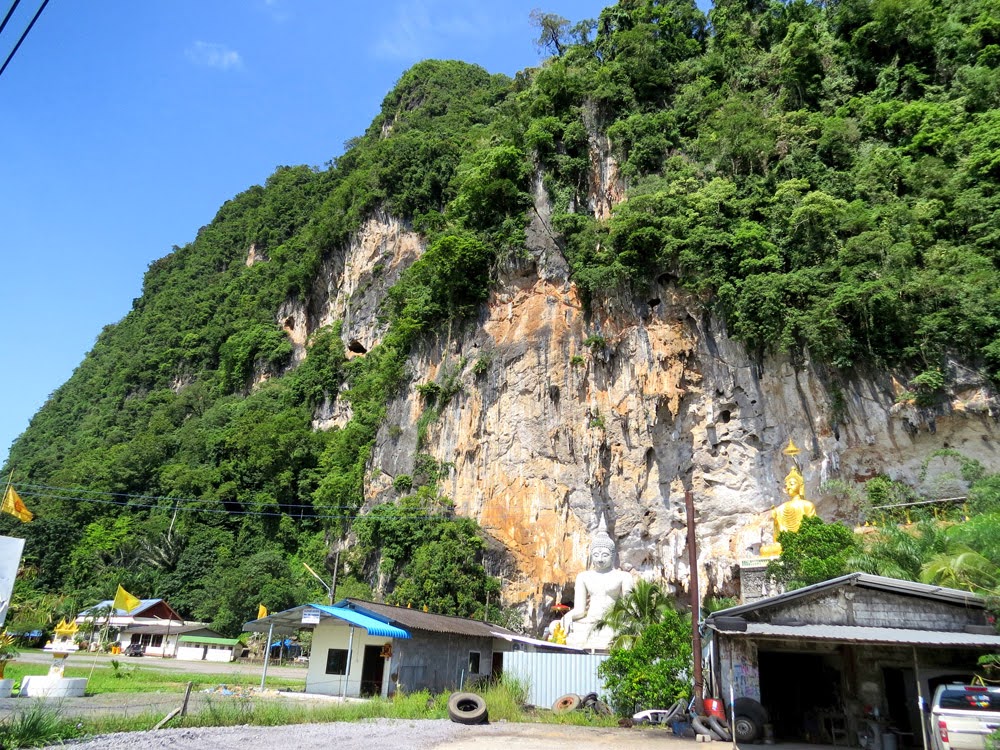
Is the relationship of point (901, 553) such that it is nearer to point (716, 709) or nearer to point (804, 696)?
point (804, 696)

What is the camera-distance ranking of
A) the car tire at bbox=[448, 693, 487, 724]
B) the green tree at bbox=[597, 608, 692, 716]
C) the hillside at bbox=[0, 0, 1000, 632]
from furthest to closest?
the hillside at bbox=[0, 0, 1000, 632], the green tree at bbox=[597, 608, 692, 716], the car tire at bbox=[448, 693, 487, 724]

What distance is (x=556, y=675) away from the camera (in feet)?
54.6

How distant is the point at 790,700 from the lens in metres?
13.8

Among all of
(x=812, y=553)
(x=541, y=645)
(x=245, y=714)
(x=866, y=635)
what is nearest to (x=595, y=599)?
(x=541, y=645)

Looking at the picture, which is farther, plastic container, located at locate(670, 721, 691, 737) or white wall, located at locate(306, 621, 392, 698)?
white wall, located at locate(306, 621, 392, 698)

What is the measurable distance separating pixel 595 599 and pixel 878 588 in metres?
11.3

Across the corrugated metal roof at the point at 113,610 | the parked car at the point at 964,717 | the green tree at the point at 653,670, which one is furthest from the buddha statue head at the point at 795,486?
the corrugated metal roof at the point at 113,610

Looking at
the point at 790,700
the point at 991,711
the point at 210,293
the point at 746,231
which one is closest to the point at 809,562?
the point at 790,700

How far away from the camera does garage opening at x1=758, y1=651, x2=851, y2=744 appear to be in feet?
42.1

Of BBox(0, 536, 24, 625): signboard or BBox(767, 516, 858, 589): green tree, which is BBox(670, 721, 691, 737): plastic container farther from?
BBox(0, 536, 24, 625): signboard

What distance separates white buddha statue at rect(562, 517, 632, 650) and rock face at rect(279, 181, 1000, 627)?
343 centimetres

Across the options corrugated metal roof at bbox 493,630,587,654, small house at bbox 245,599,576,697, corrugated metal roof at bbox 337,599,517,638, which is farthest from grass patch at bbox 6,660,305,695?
corrugated metal roof at bbox 493,630,587,654

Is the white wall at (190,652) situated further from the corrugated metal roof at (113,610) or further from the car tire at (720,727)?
the car tire at (720,727)

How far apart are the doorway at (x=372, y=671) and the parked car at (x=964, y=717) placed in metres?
13.5
